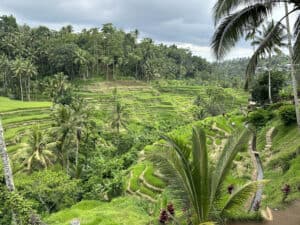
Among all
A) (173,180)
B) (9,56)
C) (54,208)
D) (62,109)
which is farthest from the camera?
(9,56)

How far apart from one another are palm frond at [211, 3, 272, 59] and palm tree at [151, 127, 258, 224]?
2.42 meters

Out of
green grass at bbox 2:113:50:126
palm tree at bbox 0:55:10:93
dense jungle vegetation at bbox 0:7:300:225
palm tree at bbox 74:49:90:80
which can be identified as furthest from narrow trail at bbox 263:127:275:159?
palm tree at bbox 0:55:10:93

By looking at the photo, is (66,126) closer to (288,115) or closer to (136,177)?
(136,177)

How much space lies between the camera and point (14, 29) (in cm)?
6938

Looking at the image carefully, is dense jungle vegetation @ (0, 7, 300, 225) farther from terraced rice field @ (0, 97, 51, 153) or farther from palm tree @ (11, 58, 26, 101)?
palm tree @ (11, 58, 26, 101)

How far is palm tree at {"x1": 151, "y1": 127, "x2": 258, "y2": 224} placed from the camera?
5.98 metres

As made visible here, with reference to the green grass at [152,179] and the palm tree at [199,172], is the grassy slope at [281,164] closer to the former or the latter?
the palm tree at [199,172]

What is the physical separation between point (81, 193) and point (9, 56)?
46.9m

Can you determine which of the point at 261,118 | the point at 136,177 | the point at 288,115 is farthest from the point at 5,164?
the point at 261,118

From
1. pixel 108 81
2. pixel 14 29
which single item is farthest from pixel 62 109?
pixel 14 29

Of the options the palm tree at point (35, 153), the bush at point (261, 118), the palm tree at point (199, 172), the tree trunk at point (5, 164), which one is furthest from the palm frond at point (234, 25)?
the palm tree at point (35, 153)

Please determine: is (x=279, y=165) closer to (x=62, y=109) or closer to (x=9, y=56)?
(x=62, y=109)

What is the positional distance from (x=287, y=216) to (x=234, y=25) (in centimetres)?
460

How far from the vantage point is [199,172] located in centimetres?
616
